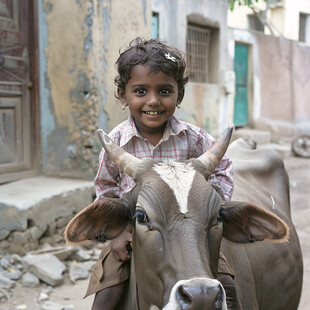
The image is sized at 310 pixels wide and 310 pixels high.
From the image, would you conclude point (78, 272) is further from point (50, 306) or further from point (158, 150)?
point (158, 150)

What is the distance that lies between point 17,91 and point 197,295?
175 inches

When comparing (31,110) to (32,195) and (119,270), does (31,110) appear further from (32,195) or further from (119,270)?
(119,270)

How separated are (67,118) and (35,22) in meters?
1.21

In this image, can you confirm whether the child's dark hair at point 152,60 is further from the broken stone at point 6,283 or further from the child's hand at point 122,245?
the broken stone at point 6,283

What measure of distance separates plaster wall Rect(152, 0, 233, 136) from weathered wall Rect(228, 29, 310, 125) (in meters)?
1.67

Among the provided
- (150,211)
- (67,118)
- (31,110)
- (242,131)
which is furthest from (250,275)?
(242,131)

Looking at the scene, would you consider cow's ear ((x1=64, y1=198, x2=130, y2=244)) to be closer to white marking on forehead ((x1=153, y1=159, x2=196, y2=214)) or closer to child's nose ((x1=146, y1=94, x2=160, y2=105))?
white marking on forehead ((x1=153, y1=159, x2=196, y2=214))

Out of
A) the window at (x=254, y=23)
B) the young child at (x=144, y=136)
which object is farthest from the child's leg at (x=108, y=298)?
the window at (x=254, y=23)

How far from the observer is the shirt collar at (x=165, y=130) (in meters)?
2.36

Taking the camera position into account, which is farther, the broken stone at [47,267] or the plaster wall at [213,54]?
the plaster wall at [213,54]

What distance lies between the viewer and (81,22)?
5250 mm

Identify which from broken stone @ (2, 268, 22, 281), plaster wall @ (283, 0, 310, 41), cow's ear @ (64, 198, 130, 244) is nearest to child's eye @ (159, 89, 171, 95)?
cow's ear @ (64, 198, 130, 244)

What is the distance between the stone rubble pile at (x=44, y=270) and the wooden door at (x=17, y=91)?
1.09 m

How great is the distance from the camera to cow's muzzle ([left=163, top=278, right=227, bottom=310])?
1.57m
